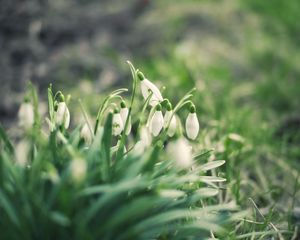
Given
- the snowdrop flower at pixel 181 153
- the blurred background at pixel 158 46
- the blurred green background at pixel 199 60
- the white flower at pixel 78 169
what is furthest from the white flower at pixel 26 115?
the blurred background at pixel 158 46

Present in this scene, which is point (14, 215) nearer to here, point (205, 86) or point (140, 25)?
point (205, 86)

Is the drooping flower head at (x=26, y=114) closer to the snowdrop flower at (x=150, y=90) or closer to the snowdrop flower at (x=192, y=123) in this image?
the snowdrop flower at (x=150, y=90)

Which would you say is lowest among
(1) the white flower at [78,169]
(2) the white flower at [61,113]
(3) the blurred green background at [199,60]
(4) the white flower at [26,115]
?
(3) the blurred green background at [199,60]

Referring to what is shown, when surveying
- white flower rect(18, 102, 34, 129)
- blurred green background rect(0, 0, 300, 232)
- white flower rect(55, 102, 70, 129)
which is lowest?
blurred green background rect(0, 0, 300, 232)

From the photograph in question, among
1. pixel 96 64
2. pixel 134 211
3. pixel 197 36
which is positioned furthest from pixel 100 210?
pixel 197 36

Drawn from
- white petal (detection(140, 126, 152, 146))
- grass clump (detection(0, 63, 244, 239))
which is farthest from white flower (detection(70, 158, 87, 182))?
white petal (detection(140, 126, 152, 146))

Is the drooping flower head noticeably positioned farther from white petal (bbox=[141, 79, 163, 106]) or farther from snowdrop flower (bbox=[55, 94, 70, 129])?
white petal (bbox=[141, 79, 163, 106])
